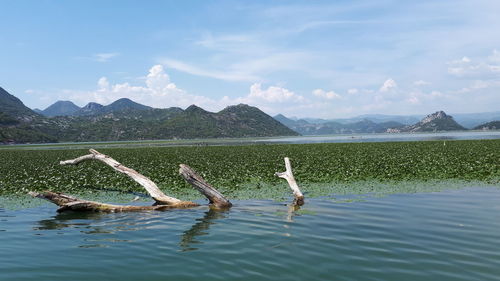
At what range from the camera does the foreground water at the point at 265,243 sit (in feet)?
26.7

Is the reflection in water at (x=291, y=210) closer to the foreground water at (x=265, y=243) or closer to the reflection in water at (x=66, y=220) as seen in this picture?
the foreground water at (x=265, y=243)

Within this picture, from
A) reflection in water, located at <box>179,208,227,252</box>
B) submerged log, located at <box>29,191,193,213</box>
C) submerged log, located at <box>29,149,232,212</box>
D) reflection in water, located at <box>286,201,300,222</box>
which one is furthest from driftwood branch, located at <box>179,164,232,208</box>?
reflection in water, located at <box>286,201,300,222</box>

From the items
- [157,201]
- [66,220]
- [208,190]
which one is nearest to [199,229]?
[208,190]

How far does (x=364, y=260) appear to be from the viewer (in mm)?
8719

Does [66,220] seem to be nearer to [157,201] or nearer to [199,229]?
[157,201]

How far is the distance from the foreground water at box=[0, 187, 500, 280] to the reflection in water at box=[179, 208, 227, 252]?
0.04m

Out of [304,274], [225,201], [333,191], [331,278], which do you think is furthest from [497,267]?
[333,191]

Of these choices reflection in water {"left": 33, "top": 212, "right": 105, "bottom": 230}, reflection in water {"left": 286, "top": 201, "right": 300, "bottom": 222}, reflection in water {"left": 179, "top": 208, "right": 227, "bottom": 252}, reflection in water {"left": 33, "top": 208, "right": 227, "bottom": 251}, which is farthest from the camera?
reflection in water {"left": 286, "top": 201, "right": 300, "bottom": 222}

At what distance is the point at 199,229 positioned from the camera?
12.6 metres

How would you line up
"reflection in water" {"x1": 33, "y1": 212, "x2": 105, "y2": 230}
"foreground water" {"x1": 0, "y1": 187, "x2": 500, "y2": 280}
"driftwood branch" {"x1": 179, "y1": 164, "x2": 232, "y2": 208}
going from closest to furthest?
"foreground water" {"x1": 0, "y1": 187, "x2": 500, "y2": 280} → "reflection in water" {"x1": 33, "y1": 212, "x2": 105, "y2": 230} → "driftwood branch" {"x1": 179, "y1": 164, "x2": 232, "y2": 208}

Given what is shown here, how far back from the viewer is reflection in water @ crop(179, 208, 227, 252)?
10617 millimetres

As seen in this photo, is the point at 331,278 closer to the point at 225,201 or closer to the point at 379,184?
the point at 225,201

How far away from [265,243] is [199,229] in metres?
3.10

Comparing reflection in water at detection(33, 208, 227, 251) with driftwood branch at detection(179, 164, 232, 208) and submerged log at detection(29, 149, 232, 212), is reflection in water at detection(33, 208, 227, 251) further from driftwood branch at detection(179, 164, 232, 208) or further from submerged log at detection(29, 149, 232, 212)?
driftwood branch at detection(179, 164, 232, 208)
